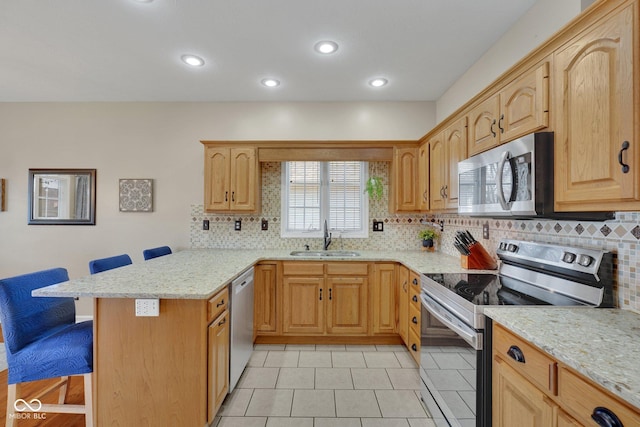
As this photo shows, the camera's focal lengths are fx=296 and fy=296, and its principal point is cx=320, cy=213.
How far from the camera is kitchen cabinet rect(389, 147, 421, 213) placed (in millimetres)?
3289

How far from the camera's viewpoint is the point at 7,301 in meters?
1.58

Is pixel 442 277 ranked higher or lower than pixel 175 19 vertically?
lower

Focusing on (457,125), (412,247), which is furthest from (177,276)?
(412,247)

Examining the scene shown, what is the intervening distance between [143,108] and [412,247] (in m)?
3.70

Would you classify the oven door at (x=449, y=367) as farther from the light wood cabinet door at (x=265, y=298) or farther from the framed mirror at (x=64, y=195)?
the framed mirror at (x=64, y=195)

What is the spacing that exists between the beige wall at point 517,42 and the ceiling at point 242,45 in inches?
2.8

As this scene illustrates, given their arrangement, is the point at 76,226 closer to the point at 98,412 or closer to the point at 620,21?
the point at 98,412

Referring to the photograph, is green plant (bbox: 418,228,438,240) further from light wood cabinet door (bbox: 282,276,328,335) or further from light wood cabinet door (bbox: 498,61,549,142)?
light wood cabinet door (bbox: 498,61,549,142)

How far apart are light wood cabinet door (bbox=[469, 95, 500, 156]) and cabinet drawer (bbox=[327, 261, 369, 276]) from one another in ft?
4.77

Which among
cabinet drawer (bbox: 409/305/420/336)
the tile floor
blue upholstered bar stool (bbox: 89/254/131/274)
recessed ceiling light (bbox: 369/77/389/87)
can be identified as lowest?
the tile floor

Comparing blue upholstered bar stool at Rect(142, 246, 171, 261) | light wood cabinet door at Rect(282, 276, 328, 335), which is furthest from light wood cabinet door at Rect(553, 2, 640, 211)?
blue upholstered bar stool at Rect(142, 246, 171, 261)

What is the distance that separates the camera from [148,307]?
1.60 m

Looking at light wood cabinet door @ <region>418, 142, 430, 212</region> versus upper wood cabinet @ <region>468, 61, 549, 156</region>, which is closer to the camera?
upper wood cabinet @ <region>468, 61, 549, 156</region>

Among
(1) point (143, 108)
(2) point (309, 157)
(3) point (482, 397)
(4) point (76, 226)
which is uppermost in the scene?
(1) point (143, 108)
